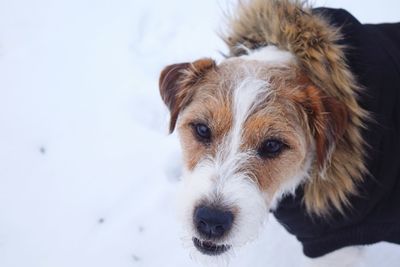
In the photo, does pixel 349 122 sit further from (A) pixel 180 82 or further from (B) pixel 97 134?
(B) pixel 97 134

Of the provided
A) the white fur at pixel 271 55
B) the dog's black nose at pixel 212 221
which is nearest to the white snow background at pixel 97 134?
the white fur at pixel 271 55

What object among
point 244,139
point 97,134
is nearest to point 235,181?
point 244,139

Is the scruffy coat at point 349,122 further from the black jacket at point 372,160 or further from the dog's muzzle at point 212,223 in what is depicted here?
the dog's muzzle at point 212,223

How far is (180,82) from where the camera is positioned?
232 cm

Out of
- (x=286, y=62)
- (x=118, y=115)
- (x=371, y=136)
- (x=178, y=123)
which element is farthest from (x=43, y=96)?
(x=371, y=136)

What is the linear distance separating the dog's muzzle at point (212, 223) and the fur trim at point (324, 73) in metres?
0.57

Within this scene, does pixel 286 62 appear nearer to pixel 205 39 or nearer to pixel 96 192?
pixel 96 192

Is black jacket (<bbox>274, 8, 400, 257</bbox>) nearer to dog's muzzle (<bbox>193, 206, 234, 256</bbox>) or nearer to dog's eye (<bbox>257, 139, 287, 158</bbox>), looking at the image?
dog's eye (<bbox>257, 139, 287, 158</bbox>)

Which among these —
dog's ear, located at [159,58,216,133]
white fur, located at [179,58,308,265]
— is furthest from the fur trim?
dog's ear, located at [159,58,216,133]

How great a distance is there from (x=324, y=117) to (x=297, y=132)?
5.7 inches

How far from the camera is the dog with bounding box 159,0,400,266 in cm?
206

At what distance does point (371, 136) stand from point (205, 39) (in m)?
2.34

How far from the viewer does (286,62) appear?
2271 millimetres

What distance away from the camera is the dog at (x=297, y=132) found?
2.06 meters
